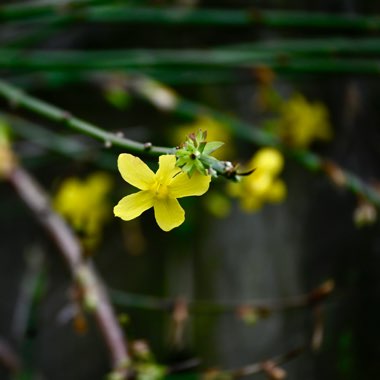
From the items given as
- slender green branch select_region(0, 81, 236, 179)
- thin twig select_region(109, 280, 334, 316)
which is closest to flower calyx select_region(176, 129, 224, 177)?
slender green branch select_region(0, 81, 236, 179)

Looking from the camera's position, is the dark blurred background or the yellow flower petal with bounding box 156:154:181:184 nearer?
the yellow flower petal with bounding box 156:154:181:184

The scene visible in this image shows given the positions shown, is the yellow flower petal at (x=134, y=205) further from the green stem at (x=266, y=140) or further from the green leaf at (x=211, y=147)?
the green stem at (x=266, y=140)

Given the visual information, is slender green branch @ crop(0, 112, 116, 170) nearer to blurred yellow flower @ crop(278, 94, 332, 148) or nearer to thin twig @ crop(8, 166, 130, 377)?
thin twig @ crop(8, 166, 130, 377)

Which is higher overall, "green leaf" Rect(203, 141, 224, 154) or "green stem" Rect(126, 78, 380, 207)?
"green stem" Rect(126, 78, 380, 207)

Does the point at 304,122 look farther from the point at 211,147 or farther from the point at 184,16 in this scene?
the point at 211,147

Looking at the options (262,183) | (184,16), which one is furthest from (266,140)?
(184,16)

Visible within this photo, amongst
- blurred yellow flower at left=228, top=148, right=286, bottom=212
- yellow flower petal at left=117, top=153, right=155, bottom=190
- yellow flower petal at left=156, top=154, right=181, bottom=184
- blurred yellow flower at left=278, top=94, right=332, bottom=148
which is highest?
blurred yellow flower at left=278, top=94, right=332, bottom=148

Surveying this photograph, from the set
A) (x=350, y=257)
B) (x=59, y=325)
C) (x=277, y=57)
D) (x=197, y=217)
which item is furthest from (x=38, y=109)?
(x=59, y=325)
